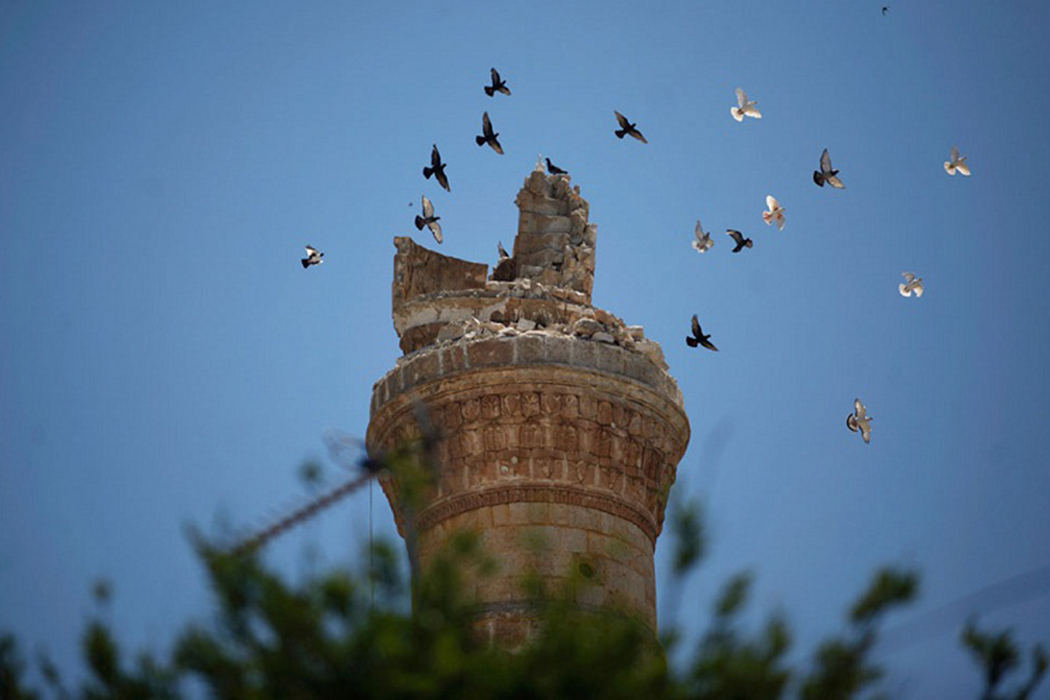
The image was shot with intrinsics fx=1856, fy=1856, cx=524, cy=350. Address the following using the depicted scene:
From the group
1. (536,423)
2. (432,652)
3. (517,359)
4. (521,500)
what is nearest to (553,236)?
(517,359)

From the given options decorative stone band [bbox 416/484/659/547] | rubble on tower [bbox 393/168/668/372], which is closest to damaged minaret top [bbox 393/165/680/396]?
rubble on tower [bbox 393/168/668/372]

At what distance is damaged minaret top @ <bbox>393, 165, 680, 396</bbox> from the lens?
1223cm

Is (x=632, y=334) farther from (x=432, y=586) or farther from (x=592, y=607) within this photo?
(x=432, y=586)

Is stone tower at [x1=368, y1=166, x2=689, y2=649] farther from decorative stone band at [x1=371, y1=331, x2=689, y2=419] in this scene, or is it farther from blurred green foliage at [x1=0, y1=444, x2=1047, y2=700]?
blurred green foliage at [x1=0, y1=444, x2=1047, y2=700]

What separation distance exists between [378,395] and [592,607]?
7.14 ft

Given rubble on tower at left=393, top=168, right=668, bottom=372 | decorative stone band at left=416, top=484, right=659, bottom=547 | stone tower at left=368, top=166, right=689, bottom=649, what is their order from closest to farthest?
1. stone tower at left=368, top=166, right=689, bottom=649
2. decorative stone band at left=416, top=484, right=659, bottom=547
3. rubble on tower at left=393, top=168, right=668, bottom=372

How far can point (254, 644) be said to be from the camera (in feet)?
25.5

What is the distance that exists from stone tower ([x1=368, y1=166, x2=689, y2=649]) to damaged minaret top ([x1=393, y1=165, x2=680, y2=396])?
17mm

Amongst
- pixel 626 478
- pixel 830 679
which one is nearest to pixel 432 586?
pixel 830 679

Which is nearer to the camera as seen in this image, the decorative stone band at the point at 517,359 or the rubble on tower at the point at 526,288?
the decorative stone band at the point at 517,359

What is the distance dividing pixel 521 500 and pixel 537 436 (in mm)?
433

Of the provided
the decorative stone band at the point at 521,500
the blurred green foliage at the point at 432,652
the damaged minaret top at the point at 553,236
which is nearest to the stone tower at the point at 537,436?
the decorative stone band at the point at 521,500

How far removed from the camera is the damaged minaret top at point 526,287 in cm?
1223

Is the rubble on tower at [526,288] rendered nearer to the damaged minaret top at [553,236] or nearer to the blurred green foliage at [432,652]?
the damaged minaret top at [553,236]
